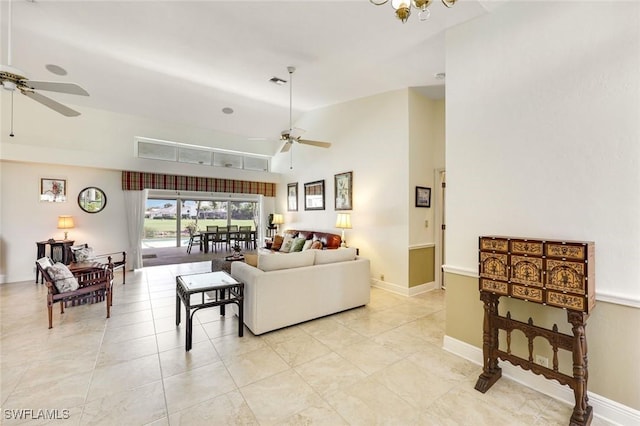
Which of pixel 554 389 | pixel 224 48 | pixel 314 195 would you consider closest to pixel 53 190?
pixel 224 48

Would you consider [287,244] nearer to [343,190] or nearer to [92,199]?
[343,190]

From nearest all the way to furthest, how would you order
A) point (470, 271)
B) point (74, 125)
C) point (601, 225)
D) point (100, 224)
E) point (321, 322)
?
point (601, 225), point (470, 271), point (321, 322), point (74, 125), point (100, 224)

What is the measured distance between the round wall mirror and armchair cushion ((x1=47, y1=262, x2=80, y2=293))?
128 inches

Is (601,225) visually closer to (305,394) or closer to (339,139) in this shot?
(305,394)

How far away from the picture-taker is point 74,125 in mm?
5543

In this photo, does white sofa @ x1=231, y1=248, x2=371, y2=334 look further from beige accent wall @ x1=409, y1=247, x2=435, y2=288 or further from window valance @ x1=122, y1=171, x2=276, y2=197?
window valance @ x1=122, y1=171, x2=276, y2=197

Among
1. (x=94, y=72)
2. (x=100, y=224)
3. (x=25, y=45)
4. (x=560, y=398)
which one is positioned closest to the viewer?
(x=560, y=398)

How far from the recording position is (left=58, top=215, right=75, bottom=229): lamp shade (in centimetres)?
534

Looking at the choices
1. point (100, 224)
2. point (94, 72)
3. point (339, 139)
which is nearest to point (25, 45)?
point (94, 72)

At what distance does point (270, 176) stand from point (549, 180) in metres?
7.05

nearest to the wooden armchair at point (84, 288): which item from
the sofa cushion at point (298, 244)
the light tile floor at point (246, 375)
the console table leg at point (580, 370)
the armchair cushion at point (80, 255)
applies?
the light tile floor at point (246, 375)

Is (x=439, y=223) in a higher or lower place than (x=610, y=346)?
higher

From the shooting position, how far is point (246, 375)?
2.23m

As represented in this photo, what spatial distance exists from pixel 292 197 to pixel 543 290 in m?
6.42
